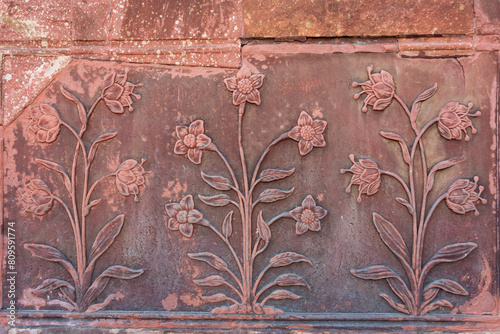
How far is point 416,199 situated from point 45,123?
1.96 m

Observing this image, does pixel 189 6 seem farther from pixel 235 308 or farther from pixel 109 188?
pixel 235 308

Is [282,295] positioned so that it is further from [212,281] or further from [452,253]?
[452,253]

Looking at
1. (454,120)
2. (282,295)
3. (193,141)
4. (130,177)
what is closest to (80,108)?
(130,177)

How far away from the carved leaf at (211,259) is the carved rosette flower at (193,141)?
474mm

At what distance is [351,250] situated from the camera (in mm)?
1854

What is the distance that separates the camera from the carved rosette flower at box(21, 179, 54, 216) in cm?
191

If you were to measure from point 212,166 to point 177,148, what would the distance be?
20cm

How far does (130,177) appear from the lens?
6.20 feet

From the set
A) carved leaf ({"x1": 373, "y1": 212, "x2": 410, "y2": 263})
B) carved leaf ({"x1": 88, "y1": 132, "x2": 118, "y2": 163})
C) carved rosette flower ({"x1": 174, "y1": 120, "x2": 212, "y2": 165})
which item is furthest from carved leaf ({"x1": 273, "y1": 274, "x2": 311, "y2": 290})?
carved leaf ({"x1": 88, "y1": 132, "x2": 118, "y2": 163})

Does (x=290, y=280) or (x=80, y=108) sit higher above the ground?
(x=80, y=108)

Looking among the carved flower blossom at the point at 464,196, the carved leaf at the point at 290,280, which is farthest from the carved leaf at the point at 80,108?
the carved flower blossom at the point at 464,196

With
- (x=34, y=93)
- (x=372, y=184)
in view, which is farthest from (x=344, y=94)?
(x=34, y=93)

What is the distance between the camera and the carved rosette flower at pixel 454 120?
182 centimetres

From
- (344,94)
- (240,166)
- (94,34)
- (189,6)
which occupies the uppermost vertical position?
(189,6)
